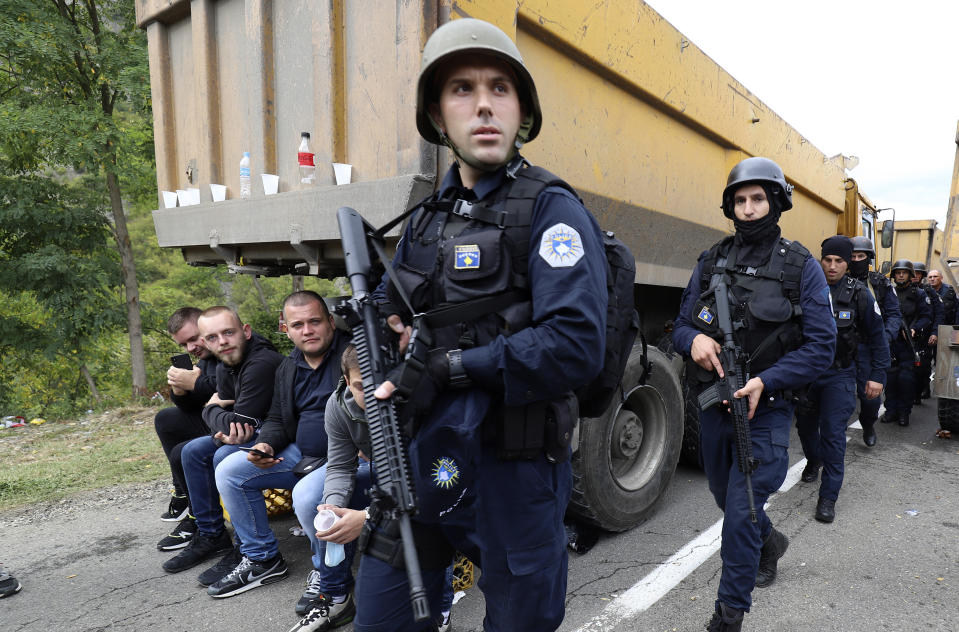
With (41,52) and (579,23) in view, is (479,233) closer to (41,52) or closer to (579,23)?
(579,23)

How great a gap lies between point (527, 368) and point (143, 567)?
2783 millimetres

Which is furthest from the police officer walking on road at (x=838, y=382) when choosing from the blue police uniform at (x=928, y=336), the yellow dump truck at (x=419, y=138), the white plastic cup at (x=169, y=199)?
the white plastic cup at (x=169, y=199)

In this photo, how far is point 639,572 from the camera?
8.81 feet

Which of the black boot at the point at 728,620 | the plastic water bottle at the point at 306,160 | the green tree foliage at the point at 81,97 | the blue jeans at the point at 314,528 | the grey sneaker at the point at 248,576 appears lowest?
the grey sneaker at the point at 248,576

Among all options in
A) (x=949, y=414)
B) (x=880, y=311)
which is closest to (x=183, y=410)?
(x=880, y=311)

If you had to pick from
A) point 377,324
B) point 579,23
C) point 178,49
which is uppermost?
point 178,49

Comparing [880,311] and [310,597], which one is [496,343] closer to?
[310,597]

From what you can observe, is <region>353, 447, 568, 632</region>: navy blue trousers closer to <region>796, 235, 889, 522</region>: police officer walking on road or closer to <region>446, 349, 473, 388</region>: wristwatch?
<region>446, 349, 473, 388</region>: wristwatch

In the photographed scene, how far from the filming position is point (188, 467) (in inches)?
119

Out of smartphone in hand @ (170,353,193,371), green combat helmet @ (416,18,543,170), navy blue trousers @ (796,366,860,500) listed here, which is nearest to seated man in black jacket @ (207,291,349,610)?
smartphone in hand @ (170,353,193,371)

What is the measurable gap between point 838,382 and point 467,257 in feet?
10.5

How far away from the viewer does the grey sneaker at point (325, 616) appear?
2.31 meters

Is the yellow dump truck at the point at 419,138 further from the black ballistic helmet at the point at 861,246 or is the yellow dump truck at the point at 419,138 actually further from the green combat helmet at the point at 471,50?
the black ballistic helmet at the point at 861,246

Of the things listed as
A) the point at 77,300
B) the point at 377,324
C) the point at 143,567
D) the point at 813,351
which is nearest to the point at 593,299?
the point at 377,324
